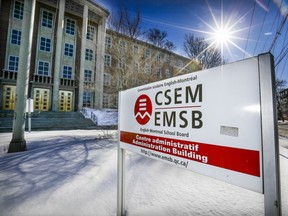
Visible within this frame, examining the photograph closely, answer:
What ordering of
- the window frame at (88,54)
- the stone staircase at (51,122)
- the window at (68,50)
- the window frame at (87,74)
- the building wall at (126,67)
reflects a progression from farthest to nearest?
the window frame at (88,54) < the window frame at (87,74) < the window at (68,50) < the stone staircase at (51,122) < the building wall at (126,67)

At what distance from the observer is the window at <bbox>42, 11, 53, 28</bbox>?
20.4m

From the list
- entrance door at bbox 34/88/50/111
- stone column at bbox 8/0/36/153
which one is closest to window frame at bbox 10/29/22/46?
entrance door at bbox 34/88/50/111

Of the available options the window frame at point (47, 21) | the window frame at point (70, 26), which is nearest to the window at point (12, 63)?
the window frame at point (47, 21)

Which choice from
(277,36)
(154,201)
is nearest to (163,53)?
(277,36)

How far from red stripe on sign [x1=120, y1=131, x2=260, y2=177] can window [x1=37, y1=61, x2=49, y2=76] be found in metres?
22.0

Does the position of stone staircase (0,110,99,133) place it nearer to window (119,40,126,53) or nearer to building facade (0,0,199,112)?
building facade (0,0,199,112)

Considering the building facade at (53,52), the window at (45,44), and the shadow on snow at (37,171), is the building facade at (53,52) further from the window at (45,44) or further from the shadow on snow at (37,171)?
the shadow on snow at (37,171)

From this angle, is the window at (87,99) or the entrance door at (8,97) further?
the window at (87,99)

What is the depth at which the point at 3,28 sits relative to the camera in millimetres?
18172

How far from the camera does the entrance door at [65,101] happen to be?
20734 mm

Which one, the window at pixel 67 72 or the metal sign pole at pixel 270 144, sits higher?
the window at pixel 67 72

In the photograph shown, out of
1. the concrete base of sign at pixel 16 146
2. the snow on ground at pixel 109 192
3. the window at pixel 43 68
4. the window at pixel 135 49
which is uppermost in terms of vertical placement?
the window at pixel 43 68

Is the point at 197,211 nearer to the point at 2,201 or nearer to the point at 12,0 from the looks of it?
the point at 2,201

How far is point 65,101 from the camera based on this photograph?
21.0 metres
